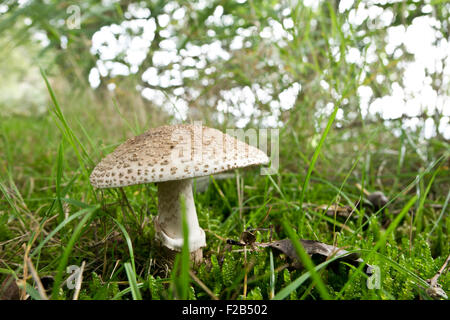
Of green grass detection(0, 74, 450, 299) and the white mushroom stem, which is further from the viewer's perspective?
the white mushroom stem

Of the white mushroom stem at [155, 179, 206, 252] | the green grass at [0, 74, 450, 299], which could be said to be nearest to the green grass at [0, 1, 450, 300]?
the green grass at [0, 74, 450, 299]

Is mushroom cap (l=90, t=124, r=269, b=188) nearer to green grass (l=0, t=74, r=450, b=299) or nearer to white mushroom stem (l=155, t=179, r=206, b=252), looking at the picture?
green grass (l=0, t=74, r=450, b=299)

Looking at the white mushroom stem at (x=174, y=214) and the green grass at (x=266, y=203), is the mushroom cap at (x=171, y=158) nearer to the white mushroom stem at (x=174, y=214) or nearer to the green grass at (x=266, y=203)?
the green grass at (x=266, y=203)

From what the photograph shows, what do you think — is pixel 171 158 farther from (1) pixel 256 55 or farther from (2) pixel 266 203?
(1) pixel 256 55

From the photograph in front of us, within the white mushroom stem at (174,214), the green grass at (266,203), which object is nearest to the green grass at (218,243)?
the green grass at (266,203)

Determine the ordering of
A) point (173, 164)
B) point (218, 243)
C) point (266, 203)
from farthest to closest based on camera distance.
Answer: point (218, 243), point (266, 203), point (173, 164)

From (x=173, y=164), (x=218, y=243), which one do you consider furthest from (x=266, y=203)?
(x=173, y=164)

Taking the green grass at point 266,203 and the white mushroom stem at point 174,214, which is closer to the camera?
the green grass at point 266,203

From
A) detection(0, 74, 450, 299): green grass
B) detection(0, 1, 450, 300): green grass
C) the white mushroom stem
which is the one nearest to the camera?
detection(0, 74, 450, 299): green grass
